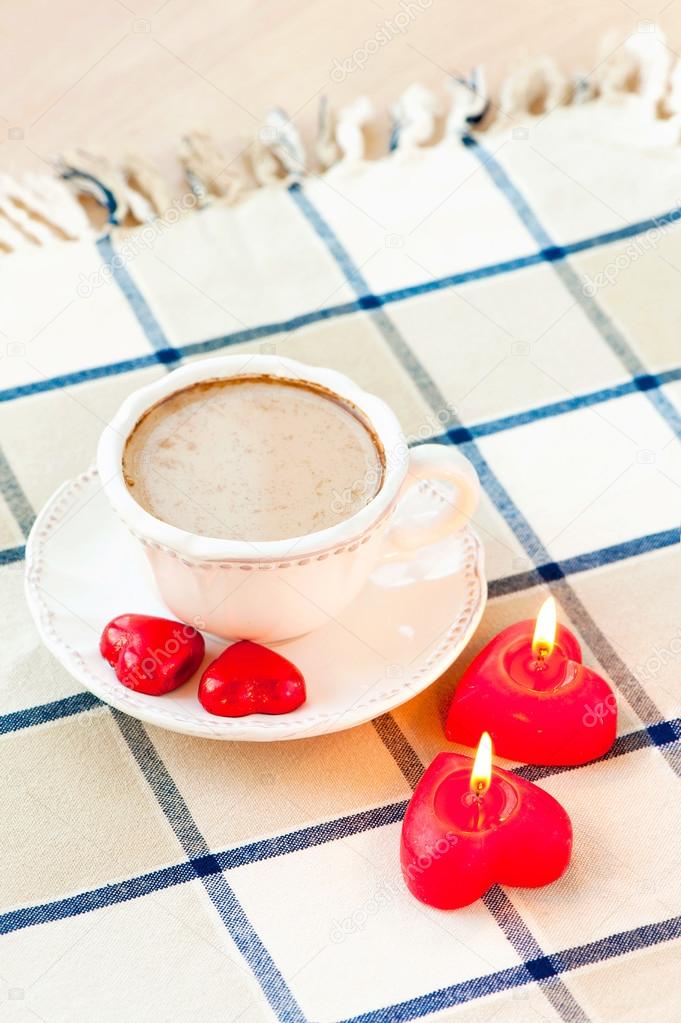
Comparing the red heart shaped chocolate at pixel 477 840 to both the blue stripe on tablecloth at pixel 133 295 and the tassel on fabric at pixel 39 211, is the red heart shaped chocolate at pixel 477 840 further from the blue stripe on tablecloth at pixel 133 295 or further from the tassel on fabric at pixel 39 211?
the tassel on fabric at pixel 39 211

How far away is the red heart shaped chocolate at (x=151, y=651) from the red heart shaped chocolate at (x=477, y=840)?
0.52 ft

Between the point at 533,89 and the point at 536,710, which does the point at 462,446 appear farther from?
the point at 533,89

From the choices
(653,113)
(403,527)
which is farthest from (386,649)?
(653,113)

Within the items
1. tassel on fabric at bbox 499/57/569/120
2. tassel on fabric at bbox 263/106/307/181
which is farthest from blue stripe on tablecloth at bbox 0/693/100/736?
tassel on fabric at bbox 499/57/569/120


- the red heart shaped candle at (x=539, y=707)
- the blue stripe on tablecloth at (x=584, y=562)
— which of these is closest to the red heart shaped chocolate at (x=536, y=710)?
the red heart shaped candle at (x=539, y=707)

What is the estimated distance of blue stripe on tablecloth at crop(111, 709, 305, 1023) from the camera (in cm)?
69

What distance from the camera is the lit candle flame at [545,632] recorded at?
777mm

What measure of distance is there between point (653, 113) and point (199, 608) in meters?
0.69

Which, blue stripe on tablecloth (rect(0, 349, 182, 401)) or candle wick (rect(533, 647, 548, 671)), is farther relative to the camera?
blue stripe on tablecloth (rect(0, 349, 182, 401))

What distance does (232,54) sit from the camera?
1.29 meters

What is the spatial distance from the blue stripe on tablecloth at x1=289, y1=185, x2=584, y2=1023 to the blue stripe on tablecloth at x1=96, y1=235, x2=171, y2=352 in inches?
6.5

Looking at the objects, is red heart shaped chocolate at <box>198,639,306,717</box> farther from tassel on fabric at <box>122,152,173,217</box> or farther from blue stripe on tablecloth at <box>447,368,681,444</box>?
tassel on fabric at <box>122,152,173,217</box>

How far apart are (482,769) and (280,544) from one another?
6.5 inches

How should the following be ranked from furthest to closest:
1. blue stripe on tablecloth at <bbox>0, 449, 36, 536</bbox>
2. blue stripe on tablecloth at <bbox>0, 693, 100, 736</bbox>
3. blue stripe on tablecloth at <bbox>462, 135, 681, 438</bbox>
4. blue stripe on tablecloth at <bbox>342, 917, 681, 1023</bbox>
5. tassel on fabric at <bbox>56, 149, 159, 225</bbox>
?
tassel on fabric at <bbox>56, 149, 159, 225</bbox> < blue stripe on tablecloth at <bbox>462, 135, 681, 438</bbox> < blue stripe on tablecloth at <bbox>0, 449, 36, 536</bbox> < blue stripe on tablecloth at <bbox>0, 693, 100, 736</bbox> < blue stripe on tablecloth at <bbox>342, 917, 681, 1023</bbox>
